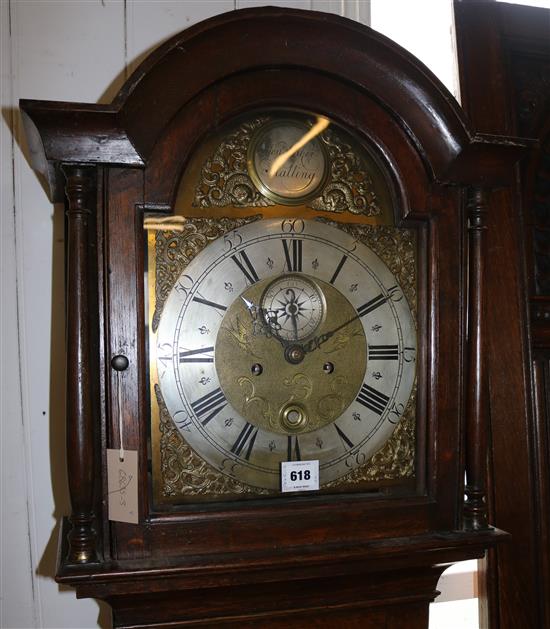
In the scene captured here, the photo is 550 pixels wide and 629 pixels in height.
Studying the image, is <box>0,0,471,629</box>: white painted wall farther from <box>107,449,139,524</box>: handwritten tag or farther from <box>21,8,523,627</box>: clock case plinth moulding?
<box>107,449,139,524</box>: handwritten tag

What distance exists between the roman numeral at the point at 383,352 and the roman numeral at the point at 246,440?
0.62ft

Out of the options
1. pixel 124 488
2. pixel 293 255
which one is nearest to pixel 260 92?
pixel 293 255

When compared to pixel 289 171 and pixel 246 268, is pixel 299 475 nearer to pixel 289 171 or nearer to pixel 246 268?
pixel 246 268

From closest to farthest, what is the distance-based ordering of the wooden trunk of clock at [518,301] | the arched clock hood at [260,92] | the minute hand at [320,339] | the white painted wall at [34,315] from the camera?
the arched clock hood at [260,92] < the minute hand at [320,339] < the white painted wall at [34,315] < the wooden trunk of clock at [518,301]

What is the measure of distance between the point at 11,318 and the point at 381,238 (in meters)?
0.63

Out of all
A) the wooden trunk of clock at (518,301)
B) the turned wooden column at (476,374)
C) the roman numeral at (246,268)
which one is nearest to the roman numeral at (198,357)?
the roman numeral at (246,268)

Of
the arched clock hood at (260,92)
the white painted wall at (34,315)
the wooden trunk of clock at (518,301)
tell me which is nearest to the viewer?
the arched clock hood at (260,92)

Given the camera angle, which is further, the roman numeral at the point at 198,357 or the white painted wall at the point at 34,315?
the white painted wall at the point at 34,315

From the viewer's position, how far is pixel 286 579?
33.0 inches

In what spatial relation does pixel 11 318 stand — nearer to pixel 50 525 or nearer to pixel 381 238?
pixel 50 525

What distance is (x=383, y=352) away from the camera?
91 cm

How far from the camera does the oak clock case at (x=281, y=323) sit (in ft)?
2.76

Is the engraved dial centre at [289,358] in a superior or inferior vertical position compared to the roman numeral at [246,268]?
inferior

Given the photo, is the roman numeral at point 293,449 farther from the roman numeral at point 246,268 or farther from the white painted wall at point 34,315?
the white painted wall at point 34,315
